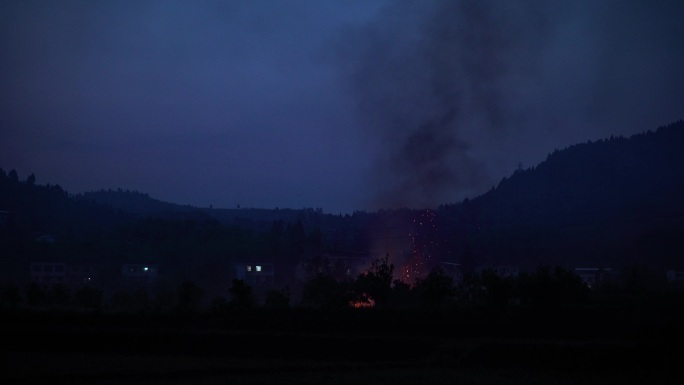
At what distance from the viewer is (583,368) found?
2464 cm

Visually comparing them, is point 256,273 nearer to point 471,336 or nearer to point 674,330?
point 471,336

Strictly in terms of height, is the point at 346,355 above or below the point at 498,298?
below

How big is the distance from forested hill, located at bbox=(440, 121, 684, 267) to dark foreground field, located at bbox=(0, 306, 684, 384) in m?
40.7

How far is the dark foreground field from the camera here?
2247 cm

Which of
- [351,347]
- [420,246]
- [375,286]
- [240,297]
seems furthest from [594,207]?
[351,347]

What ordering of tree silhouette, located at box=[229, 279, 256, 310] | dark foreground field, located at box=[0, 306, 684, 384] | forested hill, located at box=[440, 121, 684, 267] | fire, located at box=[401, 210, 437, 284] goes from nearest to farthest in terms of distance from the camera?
dark foreground field, located at box=[0, 306, 684, 384]
tree silhouette, located at box=[229, 279, 256, 310]
fire, located at box=[401, 210, 437, 284]
forested hill, located at box=[440, 121, 684, 267]

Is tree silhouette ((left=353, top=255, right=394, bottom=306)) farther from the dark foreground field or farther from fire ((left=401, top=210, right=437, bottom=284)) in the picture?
fire ((left=401, top=210, right=437, bottom=284))

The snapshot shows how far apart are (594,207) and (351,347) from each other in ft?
216

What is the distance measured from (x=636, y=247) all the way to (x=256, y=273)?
48.3 meters

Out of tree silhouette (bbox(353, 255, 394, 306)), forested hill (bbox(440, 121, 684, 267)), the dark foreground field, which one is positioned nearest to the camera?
the dark foreground field

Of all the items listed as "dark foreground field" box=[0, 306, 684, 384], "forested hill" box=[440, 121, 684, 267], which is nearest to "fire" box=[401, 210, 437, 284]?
"forested hill" box=[440, 121, 684, 267]

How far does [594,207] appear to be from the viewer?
83562mm

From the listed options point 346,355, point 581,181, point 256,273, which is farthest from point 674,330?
point 581,181

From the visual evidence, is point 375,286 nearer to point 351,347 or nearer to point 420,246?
point 351,347
